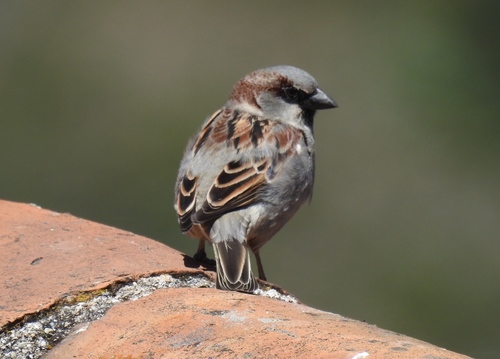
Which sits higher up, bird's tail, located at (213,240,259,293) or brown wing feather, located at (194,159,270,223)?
brown wing feather, located at (194,159,270,223)

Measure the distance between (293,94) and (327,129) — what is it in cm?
341

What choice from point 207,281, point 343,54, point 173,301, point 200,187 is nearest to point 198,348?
point 173,301

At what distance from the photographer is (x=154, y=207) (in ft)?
22.5

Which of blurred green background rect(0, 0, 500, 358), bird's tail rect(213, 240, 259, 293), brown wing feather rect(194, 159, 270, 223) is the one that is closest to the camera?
bird's tail rect(213, 240, 259, 293)

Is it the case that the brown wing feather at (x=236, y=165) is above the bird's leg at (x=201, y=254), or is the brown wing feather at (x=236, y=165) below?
above

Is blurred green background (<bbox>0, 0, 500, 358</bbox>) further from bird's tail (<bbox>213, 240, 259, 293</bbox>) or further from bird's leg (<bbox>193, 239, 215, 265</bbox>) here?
bird's tail (<bbox>213, 240, 259, 293</bbox>)

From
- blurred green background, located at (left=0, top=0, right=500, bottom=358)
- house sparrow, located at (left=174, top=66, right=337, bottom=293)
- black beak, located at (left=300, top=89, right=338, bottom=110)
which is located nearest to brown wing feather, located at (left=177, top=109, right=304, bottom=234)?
house sparrow, located at (left=174, top=66, right=337, bottom=293)

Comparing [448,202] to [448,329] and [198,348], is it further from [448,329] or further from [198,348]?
[198,348]

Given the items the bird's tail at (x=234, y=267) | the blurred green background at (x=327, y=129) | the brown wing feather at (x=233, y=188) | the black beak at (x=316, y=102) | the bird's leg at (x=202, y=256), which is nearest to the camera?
the bird's tail at (x=234, y=267)

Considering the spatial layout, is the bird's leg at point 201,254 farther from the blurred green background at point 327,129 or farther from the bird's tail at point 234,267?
the blurred green background at point 327,129

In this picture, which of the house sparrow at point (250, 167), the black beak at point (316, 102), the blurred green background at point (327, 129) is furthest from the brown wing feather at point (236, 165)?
the blurred green background at point (327, 129)

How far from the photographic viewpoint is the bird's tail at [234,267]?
262cm

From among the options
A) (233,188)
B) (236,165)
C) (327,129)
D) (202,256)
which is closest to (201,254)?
(202,256)

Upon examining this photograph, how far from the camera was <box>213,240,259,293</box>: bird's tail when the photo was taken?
2.62m
